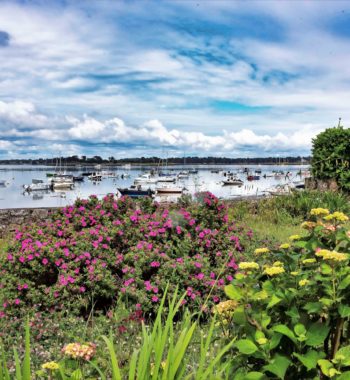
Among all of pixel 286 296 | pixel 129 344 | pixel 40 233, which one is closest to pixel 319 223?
pixel 286 296

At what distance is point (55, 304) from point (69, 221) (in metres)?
1.70

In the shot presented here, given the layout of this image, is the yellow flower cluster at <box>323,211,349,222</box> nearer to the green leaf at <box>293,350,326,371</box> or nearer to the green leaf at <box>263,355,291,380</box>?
the green leaf at <box>293,350,326,371</box>

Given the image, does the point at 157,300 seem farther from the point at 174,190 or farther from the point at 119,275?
the point at 174,190

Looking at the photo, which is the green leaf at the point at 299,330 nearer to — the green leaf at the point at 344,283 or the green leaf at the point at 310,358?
the green leaf at the point at 310,358

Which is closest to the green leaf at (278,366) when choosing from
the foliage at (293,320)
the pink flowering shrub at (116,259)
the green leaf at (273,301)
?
the foliage at (293,320)

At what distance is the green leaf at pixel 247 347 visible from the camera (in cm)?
235

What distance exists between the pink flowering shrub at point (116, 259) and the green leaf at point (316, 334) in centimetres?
291

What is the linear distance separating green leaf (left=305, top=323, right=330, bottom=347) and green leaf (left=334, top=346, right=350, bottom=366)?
13 cm

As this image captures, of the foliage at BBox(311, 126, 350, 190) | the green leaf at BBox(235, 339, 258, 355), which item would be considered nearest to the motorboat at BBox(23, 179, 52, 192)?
the foliage at BBox(311, 126, 350, 190)

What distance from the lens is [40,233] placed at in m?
6.68

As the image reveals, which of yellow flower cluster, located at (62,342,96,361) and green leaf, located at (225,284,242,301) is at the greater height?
green leaf, located at (225,284,242,301)

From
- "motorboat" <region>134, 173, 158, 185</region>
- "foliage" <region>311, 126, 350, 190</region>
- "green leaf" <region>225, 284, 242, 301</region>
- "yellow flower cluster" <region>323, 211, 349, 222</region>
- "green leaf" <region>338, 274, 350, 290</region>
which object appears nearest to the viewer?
"green leaf" <region>338, 274, 350, 290</region>

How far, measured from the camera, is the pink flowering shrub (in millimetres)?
5746

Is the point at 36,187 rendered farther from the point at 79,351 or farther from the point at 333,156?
the point at 79,351
